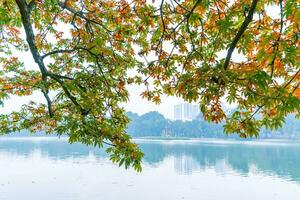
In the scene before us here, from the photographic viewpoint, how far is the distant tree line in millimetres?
148375

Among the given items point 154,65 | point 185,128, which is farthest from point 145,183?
point 185,128

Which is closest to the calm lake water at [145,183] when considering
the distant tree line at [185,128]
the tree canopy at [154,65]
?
the tree canopy at [154,65]

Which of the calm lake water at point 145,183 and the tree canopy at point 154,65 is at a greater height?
the tree canopy at point 154,65

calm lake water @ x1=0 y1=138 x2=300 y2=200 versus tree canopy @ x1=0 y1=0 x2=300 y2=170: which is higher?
tree canopy @ x1=0 y1=0 x2=300 y2=170

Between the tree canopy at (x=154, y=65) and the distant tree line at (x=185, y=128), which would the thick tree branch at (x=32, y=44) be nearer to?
the tree canopy at (x=154, y=65)

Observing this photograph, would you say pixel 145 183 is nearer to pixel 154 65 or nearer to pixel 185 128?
pixel 154 65

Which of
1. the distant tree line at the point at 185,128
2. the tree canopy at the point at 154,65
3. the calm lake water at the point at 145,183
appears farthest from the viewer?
the distant tree line at the point at 185,128

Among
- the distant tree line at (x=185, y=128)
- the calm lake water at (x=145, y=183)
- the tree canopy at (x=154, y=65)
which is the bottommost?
the calm lake water at (x=145, y=183)

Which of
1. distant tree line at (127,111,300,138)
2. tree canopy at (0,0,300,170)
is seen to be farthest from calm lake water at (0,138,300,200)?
distant tree line at (127,111,300,138)

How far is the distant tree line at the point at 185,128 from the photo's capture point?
14838 cm

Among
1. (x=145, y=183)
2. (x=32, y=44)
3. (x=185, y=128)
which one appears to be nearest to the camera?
(x=32, y=44)

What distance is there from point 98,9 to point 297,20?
5.00 m

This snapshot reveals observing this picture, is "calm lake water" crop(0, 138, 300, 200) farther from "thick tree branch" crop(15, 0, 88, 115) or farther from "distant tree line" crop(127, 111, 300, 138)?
"distant tree line" crop(127, 111, 300, 138)

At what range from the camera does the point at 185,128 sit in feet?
498
